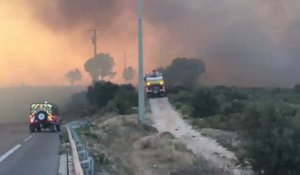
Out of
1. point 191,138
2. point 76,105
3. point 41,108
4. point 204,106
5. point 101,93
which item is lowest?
point 191,138

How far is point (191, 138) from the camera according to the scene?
152ft

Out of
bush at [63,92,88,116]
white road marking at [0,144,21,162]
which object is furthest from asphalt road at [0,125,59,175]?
bush at [63,92,88,116]

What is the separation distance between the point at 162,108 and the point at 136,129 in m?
22.0

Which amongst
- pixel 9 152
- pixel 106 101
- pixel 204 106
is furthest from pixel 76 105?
pixel 9 152

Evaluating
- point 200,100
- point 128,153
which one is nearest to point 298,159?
point 128,153

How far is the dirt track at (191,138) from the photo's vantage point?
113ft

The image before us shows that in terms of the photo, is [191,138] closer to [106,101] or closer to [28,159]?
[28,159]

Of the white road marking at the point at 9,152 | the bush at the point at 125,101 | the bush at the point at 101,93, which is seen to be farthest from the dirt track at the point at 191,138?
the bush at the point at 101,93

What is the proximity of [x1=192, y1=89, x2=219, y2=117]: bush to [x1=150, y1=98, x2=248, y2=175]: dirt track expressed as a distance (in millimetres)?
2063

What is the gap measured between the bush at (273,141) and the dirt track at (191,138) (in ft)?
4.53

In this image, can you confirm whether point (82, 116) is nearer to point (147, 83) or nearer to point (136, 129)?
point (147, 83)

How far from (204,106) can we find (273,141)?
135 ft

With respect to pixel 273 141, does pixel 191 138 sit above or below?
below

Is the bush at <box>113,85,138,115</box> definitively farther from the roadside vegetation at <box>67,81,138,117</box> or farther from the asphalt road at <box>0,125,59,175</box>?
the asphalt road at <box>0,125,59,175</box>
